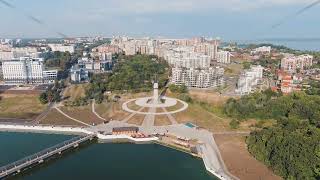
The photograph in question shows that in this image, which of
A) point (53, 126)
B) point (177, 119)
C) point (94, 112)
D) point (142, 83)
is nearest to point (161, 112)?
point (177, 119)

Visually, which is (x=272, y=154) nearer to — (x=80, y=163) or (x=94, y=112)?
(x=80, y=163)

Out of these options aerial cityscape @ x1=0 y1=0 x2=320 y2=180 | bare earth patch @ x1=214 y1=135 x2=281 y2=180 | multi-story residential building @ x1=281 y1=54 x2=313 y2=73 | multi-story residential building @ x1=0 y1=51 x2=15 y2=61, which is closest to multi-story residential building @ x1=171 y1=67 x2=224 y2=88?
aerial cityscape @ x1=0 y1=0 x2=320 y2=180

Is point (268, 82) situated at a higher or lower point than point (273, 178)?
higher

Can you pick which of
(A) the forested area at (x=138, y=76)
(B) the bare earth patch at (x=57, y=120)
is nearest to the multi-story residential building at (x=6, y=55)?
(A) the forested area at (x=138, y=76)

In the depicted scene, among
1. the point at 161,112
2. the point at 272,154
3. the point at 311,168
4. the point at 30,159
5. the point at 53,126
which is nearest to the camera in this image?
the point at 311,168

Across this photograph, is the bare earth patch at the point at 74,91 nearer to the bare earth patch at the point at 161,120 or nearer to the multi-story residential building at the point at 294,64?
the bare earth patch at the point at 161,120

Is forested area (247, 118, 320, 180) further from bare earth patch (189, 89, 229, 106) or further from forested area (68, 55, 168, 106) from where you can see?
Result: forested area (68, 55, 168, 106)
